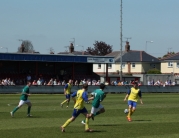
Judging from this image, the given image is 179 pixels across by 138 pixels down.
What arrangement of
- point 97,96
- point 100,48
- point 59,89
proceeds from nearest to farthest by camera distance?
point 97,96 < point 59,89 < point 100,48

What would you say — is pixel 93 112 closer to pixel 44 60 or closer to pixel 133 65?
pixel 44 60

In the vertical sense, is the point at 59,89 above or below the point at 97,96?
above

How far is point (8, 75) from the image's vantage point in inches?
2756

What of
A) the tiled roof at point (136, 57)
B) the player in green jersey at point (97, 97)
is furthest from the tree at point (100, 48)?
the player in green jersey at point (97, 97)

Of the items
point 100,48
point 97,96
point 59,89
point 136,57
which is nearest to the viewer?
point 97,96

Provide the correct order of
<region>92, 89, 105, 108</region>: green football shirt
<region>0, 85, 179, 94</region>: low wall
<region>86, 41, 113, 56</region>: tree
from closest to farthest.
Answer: <region>92, 89, 105, 108</region>: green football shirt
<region>0, 85, 179, 94</region>: low wall
<region>86, 41, 113, 56</region>: tree

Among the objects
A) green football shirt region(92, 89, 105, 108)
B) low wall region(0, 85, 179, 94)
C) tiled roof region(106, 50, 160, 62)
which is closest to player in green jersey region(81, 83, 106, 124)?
green football shirt region(92, 89, 105, 108)

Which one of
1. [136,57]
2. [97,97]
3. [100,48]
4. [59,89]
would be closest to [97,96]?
[97,97]

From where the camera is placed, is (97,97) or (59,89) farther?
(59,89)

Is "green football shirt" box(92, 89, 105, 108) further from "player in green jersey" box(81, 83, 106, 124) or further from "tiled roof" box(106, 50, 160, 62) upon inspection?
"tiled roof" box(106, 50, 160, 62)

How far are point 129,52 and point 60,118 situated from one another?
95.3 metres

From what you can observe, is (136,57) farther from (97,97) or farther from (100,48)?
(97,97)

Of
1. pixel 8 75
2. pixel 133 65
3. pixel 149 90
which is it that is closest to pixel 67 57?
pixel 8 75

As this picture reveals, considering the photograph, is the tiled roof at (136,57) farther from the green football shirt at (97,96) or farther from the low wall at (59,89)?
the green football shirt at (97,96)
